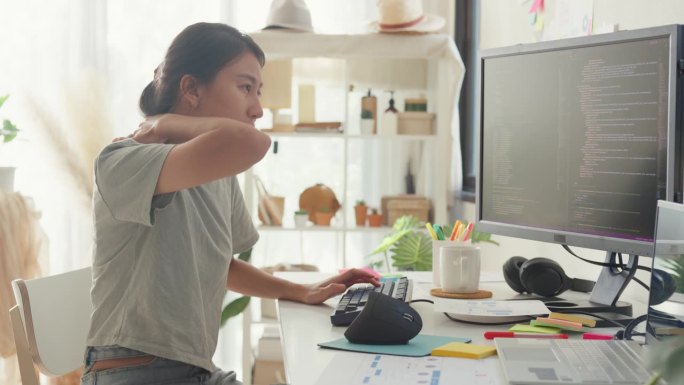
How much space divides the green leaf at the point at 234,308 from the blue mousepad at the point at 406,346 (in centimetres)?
200

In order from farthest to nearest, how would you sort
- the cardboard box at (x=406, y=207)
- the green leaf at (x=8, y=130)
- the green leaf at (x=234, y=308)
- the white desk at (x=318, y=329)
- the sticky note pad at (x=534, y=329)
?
the cardboard box at (x=406, y=207) < the green leaf at (x=8, y=130) < the green leaf at (x=234, y=308) < the sticky note pad at (x=534, y=329) < the white desk at (x=318, y=329)

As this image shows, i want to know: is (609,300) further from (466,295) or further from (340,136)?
(340,136)

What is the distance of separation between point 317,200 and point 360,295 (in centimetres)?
192

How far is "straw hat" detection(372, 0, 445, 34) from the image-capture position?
3.22 meters

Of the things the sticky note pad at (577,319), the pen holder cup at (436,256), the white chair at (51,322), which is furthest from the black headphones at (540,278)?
the white chair at (51,322)

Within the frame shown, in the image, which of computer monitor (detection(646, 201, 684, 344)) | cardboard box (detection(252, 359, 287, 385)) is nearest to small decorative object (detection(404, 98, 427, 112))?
cardboard box (detection(252, 359, 287, 385))

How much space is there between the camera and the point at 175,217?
1503mm

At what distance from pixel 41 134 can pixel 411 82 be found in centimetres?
154

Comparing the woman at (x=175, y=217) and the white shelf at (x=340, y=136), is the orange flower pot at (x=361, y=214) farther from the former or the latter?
the woman at (x=175, y=217)

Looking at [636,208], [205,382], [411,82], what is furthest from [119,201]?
[411,82]

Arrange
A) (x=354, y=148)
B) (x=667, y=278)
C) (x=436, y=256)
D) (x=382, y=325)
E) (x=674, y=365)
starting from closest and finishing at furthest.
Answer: (x=674, y=365) < (x=667, y=278) < (x=382, y=325) < (x=436, y=256) < (x=354, y=148)

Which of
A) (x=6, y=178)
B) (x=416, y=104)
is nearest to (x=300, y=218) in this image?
(x=416, y=104)

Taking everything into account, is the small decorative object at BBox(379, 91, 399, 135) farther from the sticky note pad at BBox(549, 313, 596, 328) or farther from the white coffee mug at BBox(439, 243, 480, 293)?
the sticky note pad at BBox(549, 313, 596, 328)

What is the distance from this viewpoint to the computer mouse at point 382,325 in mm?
1214
